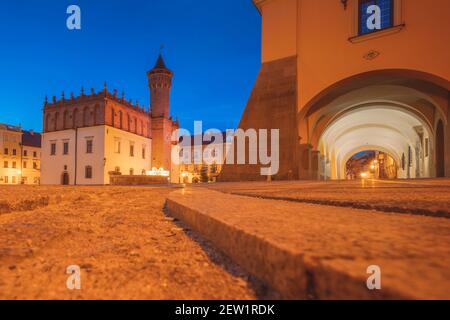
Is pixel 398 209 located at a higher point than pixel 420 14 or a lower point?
lower

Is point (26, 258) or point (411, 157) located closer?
point (26, 258)

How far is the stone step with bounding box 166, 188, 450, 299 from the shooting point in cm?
57

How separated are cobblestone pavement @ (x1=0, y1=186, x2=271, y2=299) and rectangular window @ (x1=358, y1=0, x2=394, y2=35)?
960 centimetres

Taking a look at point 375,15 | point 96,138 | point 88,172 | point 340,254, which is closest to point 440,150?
point 375,15

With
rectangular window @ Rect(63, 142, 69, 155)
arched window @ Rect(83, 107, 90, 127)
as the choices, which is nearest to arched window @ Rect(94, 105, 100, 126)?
arched window @ Rect(83, 107, 90, 127)

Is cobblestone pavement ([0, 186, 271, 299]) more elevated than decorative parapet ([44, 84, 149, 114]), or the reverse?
decorative parapet ([44, 84, 149, 114])

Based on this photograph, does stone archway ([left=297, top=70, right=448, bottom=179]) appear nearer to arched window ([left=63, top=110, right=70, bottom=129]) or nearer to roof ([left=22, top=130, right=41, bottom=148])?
arched window ([left=63, top=110, right=70, bottom=129])

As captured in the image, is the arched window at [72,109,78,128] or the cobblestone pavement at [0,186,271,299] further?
the arched window at [72,109,78,128]

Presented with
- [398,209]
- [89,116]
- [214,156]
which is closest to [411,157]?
[398,209]

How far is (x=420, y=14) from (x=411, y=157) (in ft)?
42.2

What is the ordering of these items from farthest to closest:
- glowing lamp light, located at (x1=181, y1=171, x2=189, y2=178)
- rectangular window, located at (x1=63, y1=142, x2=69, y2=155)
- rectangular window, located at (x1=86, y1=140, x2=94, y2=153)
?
glowing lamp light, located at (x1=181, y1=171, x2=189, y2=178)
rectangular window, located at (x1=63, y1=142, x2=69, y2=155)
rectangular window, located at (x1=86, y1=140, x2=94, y2=153)

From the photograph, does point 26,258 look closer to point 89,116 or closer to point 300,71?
point 300,71

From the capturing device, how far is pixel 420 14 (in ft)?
25.1
